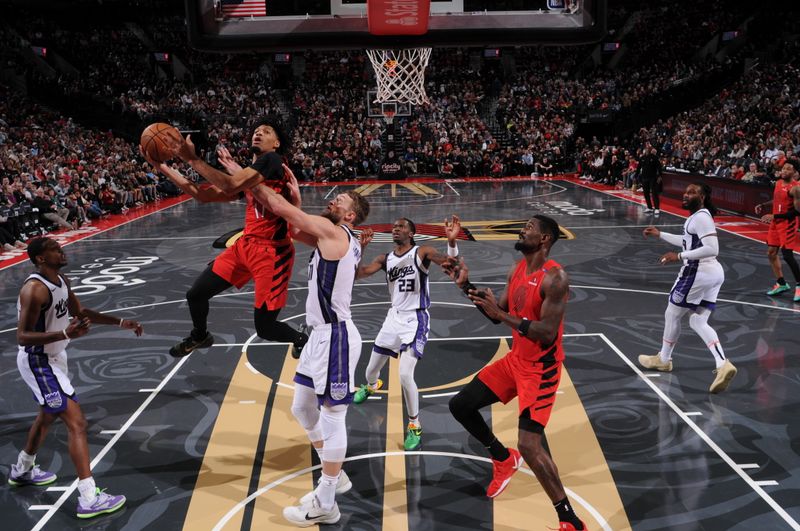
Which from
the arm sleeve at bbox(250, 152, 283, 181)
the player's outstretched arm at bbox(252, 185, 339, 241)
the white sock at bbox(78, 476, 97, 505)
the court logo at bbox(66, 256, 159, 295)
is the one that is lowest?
the court logo at bbox(66, 256, 159, 295)

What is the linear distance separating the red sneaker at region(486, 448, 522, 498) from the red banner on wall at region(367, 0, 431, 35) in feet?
14.6

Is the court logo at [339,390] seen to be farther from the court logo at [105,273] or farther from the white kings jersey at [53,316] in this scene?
the court logo at [105,273]

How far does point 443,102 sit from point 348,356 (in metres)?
31.9

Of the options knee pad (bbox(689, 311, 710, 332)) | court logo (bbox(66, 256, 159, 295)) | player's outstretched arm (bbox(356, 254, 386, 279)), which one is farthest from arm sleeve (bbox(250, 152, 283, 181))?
court logo (bbox(66, 256, 159, 295))

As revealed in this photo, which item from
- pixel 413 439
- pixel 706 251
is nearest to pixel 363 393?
pixel 413 439

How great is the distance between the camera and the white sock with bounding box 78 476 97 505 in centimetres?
438

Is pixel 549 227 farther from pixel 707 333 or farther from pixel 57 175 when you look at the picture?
pixel 57 175

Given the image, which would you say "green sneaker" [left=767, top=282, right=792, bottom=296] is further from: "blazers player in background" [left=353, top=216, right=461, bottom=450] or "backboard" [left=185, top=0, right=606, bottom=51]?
"blazers player in background" [left=353, top=216, right=461, bottom=450]

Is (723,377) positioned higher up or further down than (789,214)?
further down

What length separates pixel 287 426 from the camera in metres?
5.74

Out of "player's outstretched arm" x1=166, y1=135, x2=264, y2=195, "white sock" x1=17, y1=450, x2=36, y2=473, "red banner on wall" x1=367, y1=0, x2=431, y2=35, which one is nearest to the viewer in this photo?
"player's outstretched arm" x1=166, y1=135, x2=264, y2=195

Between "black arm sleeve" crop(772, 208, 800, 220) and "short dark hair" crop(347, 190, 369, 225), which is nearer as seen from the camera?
"short dark hair" crop(347, 190, 369, 225)

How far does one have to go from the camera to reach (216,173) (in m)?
3.85

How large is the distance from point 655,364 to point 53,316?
213 inches
